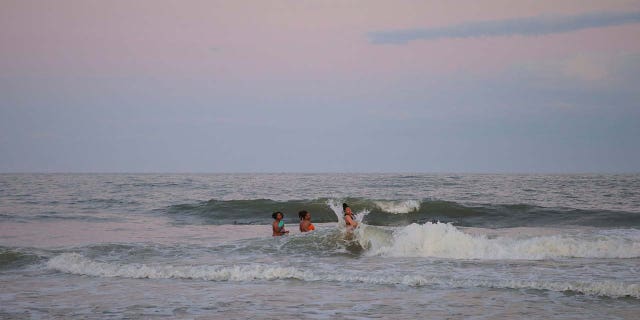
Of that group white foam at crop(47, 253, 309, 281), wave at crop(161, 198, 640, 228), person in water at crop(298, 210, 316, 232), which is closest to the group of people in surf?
person in water at crop(298, 210, 316, 232)

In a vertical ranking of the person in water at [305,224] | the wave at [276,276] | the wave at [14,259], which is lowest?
the wave at [14,259]

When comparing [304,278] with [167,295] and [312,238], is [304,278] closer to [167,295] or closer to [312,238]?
[167,295]

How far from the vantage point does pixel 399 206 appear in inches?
1283

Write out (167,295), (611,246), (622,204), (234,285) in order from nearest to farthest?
(167,295) < (234,285) < (611,246) < (622,204)

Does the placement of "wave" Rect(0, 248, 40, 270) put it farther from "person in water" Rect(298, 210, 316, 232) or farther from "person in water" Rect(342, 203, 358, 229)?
"person in water" Rect(342, 203, 358, 229)

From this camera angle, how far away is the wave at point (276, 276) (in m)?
10.5

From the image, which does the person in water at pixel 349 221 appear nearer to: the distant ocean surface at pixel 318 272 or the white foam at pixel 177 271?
the distant ocean surface at pixel 318 272

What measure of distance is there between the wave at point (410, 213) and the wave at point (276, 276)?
12548mm

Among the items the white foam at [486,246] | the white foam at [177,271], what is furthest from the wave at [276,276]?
the white foam at [486,246]

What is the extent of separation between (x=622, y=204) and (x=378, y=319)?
2717 centimetres

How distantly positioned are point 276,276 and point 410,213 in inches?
791

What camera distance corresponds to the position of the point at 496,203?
3225 cm

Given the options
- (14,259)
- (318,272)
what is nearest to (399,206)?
(318,272)

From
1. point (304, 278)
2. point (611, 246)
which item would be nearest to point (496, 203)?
point (611, 246)
